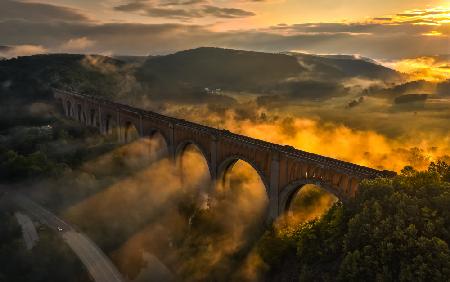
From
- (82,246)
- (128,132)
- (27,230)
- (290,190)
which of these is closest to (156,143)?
(128,132)

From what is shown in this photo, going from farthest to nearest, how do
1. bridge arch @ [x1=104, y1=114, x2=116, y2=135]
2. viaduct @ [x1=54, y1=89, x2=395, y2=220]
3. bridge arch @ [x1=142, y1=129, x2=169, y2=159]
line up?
bridge arch @ [x1=104, y1=114, x2=116, y2=135] → bridge arch @ [x1=142, y1=129, x2=169, y2=159] → viaduct @ [x1=54, y1=89, x2=395, y2=220]

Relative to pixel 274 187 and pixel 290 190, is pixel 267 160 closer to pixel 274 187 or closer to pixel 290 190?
pixel 274 187

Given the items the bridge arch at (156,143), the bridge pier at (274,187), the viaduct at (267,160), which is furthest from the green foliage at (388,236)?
the bridge arch at (156,143)

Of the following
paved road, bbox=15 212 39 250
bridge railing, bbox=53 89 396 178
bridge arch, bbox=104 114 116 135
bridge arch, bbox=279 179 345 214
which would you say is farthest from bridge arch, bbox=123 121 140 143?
bridge arch, bbox=279 179 345 214

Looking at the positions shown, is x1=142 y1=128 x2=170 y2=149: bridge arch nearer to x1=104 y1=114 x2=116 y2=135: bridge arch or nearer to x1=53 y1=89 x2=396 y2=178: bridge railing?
x1=53 y1=89 x2=396 y2=178: bridge railing

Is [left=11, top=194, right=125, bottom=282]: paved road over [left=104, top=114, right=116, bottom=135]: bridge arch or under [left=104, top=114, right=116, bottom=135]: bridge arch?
under

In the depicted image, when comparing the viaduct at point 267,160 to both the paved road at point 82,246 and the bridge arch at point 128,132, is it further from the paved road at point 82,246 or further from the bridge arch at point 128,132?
the paved road at point 82,246
